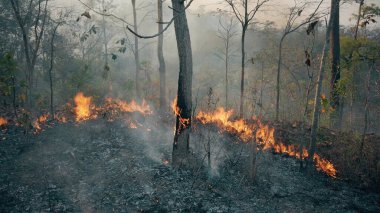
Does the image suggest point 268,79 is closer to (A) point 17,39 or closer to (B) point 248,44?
(B) point 248,44

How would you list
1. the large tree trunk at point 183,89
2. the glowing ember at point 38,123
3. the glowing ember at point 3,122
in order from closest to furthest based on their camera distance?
the large tree trunk at point 183,89 < the glowing ember at point 38,123 < the glowing ember at point 3,122

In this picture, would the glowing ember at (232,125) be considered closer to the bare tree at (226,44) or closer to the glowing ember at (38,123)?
the bare tree at (226,44)

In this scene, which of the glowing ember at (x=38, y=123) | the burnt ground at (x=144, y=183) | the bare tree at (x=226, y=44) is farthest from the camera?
the bare tree at (x=226, y=44)

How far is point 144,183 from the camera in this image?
24.2 feet

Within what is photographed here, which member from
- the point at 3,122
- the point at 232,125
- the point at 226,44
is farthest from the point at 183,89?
the point at 226,44

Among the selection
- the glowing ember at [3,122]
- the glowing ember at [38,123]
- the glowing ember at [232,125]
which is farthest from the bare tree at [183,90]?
the glowing ember at [3,122]

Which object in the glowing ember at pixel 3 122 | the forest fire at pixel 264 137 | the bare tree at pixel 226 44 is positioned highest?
the bare tree at pixel 226 44

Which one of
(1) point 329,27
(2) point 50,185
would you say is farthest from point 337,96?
(2) point 50,185

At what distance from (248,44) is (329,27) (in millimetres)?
30363

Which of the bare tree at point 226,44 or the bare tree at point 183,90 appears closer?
the bare tree at point 183,90

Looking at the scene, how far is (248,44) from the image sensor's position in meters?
37.2

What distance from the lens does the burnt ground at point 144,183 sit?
6.57 meters

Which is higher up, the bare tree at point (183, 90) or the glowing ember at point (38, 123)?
the bare tree at point (183, 90)

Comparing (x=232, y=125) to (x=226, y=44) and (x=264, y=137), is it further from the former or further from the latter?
(x=226, y=44)
